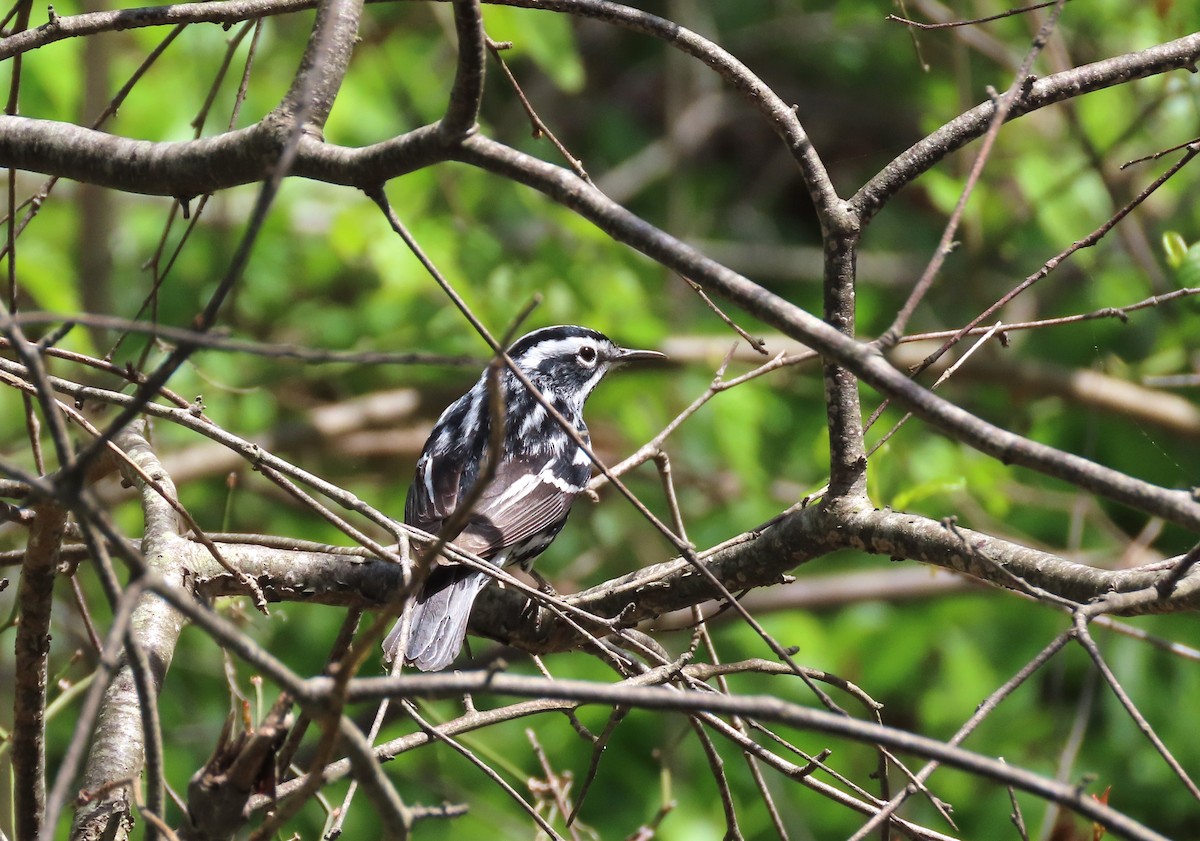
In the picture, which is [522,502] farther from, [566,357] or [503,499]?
[566,357]

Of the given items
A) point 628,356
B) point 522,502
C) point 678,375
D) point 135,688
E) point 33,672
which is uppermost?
point 678,375

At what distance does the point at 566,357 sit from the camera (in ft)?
19.5

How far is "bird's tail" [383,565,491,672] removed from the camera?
3.75 m

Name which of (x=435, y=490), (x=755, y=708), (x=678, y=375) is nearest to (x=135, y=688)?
(x=755, y=708)

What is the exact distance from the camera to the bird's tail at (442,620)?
148 inches

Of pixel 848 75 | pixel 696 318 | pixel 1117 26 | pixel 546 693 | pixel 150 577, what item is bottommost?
pixel 546 693

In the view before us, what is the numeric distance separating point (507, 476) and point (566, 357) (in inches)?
44.9

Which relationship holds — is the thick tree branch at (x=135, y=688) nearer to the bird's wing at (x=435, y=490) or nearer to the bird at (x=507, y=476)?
the bird at (x=507, y=476)

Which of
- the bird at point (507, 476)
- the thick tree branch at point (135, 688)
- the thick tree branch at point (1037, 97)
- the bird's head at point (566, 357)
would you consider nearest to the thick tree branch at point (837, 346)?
the thick tree branch at point (1037, 97)

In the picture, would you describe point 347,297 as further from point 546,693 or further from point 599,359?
point 546,693

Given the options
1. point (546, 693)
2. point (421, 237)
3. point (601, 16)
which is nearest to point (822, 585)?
point (421, 237)

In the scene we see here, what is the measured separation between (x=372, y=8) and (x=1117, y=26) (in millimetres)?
4552

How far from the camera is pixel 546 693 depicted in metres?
1.48

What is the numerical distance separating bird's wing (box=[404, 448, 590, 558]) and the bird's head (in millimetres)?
899
